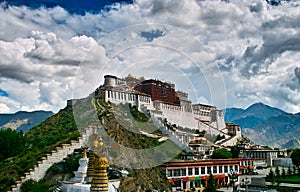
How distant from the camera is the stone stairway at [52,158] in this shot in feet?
66.2

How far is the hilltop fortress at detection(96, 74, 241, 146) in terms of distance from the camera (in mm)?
41219

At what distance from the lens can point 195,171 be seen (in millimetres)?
26469

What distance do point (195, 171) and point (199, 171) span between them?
1.45 feet

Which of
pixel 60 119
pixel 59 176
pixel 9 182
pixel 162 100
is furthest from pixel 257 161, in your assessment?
pixel 9 182

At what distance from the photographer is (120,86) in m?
41.9

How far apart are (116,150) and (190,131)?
22.7 m

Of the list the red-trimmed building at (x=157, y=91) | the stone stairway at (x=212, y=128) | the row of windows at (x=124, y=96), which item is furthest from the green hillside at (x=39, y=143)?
the stone stairway at (x=212, y=128)

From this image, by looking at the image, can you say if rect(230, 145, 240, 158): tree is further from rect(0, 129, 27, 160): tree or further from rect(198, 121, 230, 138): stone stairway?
rect(0, 129, 27, 160): tree

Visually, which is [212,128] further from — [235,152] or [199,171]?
[199,171]

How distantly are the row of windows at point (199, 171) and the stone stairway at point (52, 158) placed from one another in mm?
6394

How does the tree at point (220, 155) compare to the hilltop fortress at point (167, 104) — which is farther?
the hilltop fortress at point (167, 104)

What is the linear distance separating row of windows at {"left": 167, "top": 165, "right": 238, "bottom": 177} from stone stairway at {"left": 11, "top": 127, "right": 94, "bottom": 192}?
6394 millimetres

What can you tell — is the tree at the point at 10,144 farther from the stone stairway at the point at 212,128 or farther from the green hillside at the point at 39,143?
the stone stairway at the point at 212,128

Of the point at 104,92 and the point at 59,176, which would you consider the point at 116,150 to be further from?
the point at 104,92
